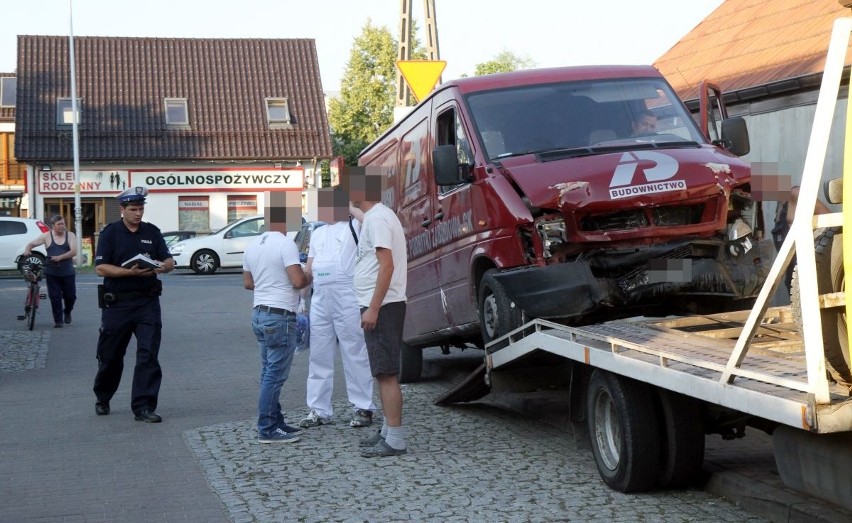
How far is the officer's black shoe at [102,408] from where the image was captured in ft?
33.2

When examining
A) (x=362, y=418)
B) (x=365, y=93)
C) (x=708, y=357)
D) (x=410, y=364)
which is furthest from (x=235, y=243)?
(x=365, y=93)

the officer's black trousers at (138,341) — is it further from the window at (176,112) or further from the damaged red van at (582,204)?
the window at (176,112)

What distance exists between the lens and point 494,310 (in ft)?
27.3

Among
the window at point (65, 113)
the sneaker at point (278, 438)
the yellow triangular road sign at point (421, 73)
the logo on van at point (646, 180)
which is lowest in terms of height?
the sneaker at point (278, 438)

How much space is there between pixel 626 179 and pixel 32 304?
1318 cm

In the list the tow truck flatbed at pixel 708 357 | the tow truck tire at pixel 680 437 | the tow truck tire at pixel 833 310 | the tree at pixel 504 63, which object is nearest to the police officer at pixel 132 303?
the tow truck flatbed at pixel 708 357

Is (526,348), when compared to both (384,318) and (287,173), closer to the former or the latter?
(384,318)

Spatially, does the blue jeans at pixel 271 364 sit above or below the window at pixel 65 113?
below

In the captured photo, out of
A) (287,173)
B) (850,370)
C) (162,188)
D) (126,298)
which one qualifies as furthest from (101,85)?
(850,370)

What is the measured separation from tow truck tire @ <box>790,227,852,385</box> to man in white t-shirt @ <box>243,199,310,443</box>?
473 cm

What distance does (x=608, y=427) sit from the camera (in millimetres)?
6879

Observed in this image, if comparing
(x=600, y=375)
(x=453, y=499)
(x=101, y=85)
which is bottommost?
(x=453, y=499)

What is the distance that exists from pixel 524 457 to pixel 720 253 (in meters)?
1.83

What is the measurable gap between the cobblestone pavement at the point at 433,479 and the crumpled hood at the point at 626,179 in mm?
1684
